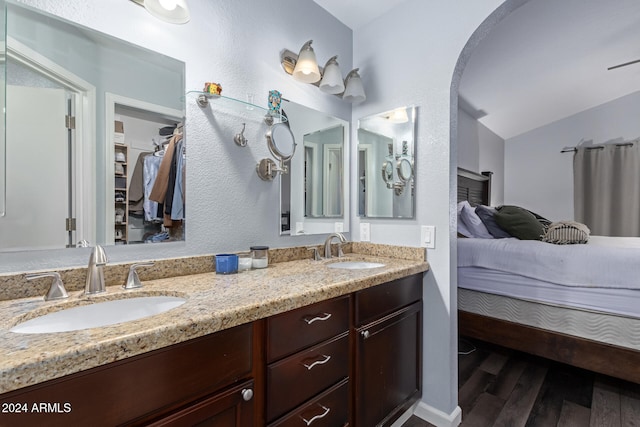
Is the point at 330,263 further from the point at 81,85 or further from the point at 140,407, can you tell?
the point at 81,85

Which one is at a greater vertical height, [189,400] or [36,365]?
[36,365]

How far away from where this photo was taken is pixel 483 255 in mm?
2422

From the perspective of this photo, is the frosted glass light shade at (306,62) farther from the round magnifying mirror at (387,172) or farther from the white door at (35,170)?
the white door at (35,170)

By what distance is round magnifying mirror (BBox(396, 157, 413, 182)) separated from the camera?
1819 mm

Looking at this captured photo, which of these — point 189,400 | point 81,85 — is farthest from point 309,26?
point 189,400

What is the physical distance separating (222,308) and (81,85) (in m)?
0.97

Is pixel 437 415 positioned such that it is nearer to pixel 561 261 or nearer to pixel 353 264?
pixel 353 264

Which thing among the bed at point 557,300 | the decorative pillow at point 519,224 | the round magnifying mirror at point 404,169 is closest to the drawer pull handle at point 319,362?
the round magnifying mirror at point 404,169

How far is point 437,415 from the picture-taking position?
165 cm

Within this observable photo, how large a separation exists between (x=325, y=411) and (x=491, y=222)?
2501 mm

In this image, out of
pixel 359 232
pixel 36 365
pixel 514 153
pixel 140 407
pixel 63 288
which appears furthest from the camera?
pixel 514 153

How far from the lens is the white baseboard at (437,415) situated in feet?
5.34

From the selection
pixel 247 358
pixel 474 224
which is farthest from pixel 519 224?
pixel 247 358

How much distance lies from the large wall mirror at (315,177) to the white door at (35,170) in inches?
37.6
